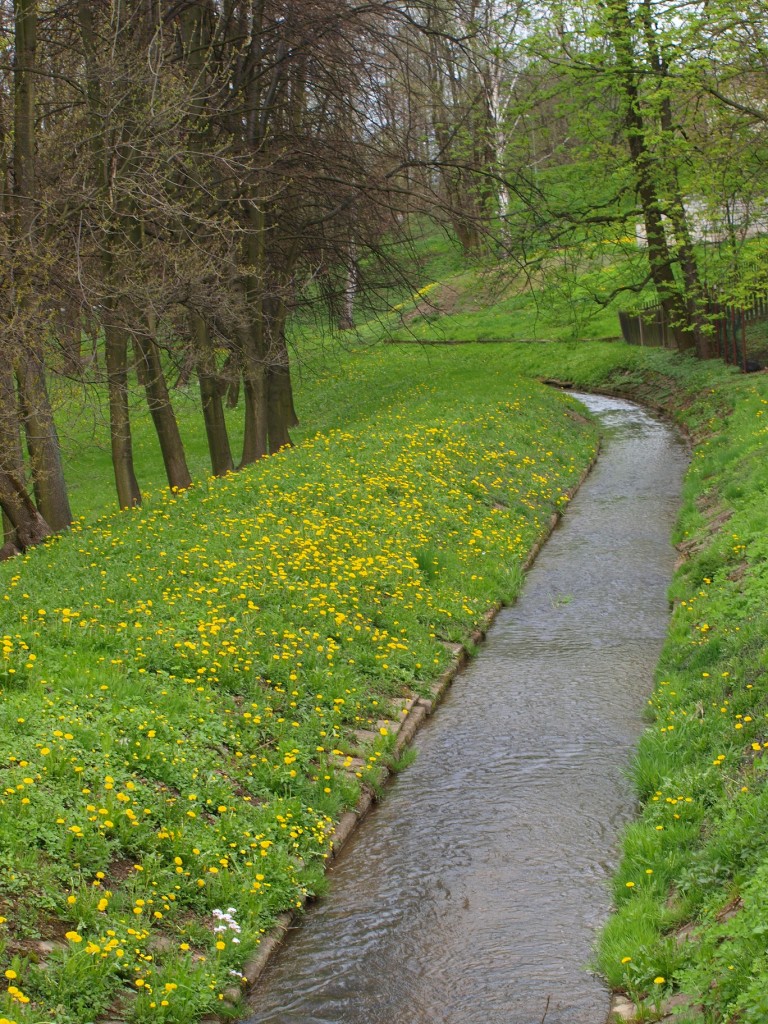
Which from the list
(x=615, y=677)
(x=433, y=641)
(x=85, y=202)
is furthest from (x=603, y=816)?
(x=85, y=202)

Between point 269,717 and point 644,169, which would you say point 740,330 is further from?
point 269,717

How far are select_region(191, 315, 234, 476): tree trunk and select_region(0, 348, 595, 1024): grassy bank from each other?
2.32 metres

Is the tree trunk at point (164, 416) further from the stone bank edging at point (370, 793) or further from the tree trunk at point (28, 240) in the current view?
the stone bank edging at point (370, 793)

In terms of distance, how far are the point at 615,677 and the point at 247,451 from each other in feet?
38.2

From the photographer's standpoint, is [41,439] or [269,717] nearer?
[269,717]

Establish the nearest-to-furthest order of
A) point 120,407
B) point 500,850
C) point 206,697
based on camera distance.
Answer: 1. point 500,850
2. point 206,697
3. point 120,407

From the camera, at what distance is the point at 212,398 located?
62.5 feet

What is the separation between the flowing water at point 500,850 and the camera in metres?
5.77

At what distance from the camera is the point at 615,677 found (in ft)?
34.5

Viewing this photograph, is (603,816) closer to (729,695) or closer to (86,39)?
(729,695)


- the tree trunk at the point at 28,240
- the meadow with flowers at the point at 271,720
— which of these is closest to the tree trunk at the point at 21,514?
the tree trunk at the point at 28,240

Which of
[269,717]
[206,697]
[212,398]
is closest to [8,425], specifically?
[206,697]

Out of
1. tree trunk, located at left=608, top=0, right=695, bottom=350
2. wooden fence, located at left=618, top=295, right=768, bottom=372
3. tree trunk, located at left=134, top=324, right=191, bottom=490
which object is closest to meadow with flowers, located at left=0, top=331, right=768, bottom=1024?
tree trunk, located at left=134, top=324, right=191, bottom=490

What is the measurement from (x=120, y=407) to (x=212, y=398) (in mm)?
4013
